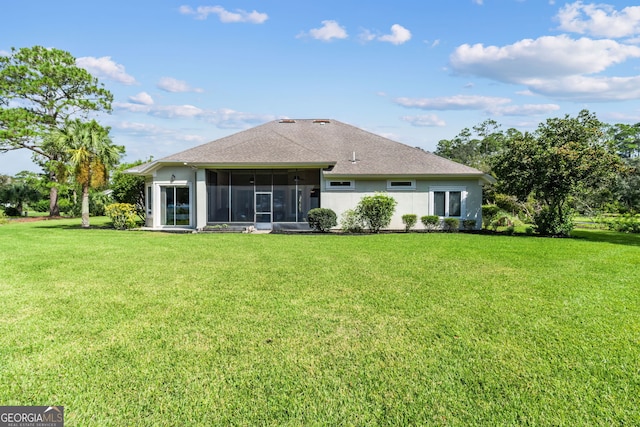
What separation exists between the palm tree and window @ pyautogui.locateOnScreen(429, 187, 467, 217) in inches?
684

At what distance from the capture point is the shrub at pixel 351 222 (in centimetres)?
1819

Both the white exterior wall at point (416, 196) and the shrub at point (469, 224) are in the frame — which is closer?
the shrub at point (469, 224)

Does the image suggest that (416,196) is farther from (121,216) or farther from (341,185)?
(121,216)

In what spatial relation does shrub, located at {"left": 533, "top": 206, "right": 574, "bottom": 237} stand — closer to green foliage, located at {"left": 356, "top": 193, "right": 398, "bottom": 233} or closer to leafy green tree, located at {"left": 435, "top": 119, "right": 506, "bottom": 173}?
green foliage, located at {"left": 356, "top": 193, "right": 398, "bottom": 233}

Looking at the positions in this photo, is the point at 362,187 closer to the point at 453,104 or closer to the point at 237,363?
the point at 237,363

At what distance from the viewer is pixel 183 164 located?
60.5 feet

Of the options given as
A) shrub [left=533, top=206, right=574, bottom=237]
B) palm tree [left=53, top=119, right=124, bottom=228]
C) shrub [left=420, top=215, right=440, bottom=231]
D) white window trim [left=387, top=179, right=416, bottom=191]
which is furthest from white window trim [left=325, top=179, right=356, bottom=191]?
palm tree [left=53, top=119, right=124, bottom=228]

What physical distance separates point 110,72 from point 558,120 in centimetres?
3416

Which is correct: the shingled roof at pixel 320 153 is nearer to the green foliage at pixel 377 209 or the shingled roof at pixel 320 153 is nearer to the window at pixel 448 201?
the window at pixel 448 201

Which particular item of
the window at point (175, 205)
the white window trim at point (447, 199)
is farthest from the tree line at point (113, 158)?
the window at point (175, 205)

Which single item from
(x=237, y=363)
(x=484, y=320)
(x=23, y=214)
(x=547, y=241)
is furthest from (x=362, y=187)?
(x=23, y=214)

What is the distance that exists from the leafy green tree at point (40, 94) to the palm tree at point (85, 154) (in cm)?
1245

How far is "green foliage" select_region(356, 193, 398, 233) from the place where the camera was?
57.6 feet

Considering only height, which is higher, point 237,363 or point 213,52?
point 213,52
